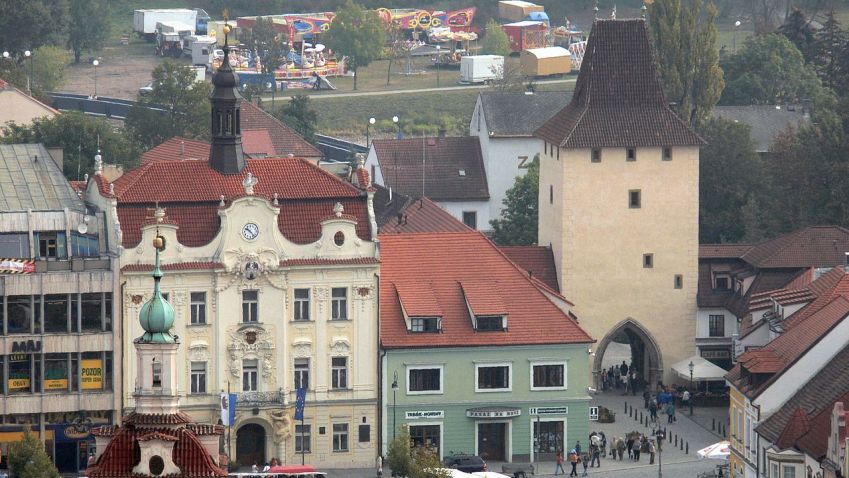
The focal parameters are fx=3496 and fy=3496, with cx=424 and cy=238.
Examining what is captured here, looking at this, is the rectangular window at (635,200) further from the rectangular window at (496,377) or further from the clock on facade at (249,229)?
the clock on facade at (249,229)

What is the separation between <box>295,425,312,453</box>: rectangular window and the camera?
136 m

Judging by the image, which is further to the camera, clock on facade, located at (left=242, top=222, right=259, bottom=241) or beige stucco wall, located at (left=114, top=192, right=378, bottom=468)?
clock on facade, located at (left=242, top=222, right=259, bottom=241)

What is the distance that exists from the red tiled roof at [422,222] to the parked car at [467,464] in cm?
1519

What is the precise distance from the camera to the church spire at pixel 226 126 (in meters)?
139

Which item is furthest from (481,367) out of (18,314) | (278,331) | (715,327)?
(715,327)

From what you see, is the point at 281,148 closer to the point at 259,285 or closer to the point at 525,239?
the point at 525,239

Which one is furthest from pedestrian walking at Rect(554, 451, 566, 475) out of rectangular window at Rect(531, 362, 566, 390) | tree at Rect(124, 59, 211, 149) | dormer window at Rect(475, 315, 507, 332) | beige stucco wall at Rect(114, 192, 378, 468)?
tree at Rect(124, 59, 211, 149)

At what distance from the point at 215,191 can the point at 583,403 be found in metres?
16.9

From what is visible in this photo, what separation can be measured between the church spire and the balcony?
29.8 ft

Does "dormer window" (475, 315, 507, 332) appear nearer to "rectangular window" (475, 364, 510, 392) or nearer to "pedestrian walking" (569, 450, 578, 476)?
"rectangular window" (475, 364, 510, 392)

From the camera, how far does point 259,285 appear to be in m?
136

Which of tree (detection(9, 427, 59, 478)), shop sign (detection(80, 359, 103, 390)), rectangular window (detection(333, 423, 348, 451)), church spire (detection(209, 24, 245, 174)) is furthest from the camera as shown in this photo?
church spire (detection(209, 24, 245, 174))

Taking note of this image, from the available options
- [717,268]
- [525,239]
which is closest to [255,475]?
[717,268]

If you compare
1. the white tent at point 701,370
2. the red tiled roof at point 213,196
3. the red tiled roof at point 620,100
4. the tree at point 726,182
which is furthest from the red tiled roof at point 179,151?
the red tiled roof at point 213,196
